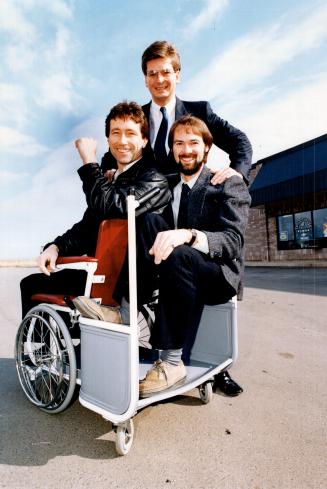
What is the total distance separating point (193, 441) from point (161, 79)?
2.29 meters

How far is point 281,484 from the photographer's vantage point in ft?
4.44

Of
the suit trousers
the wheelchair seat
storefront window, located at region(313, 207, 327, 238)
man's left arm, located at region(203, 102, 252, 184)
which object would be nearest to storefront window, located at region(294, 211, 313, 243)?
storefront window, located at region(313, 207, 327, 238)

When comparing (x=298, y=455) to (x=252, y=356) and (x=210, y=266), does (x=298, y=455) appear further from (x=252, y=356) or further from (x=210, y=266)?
(x=252, y=356)

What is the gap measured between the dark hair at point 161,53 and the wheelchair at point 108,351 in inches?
51.3

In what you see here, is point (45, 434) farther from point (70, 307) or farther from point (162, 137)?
point (162, 137)

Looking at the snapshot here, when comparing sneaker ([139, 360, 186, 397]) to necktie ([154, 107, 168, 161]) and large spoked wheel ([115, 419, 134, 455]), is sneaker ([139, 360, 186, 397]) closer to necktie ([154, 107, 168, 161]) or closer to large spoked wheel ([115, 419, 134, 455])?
large spoked wheel ([115, 419, 134, 455])

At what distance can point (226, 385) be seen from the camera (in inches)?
89.2

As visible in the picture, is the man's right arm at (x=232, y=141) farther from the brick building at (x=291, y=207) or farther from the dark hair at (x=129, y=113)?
the brick building at (x=291, y=207)

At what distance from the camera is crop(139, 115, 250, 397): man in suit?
5.47ft

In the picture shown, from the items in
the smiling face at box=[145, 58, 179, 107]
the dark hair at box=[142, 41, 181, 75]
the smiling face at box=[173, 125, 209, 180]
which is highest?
the dark hair at box=[142, 41, 181, 75]

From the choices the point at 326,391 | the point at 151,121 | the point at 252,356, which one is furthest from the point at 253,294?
the point at 151,121

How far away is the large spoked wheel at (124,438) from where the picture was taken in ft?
4.94

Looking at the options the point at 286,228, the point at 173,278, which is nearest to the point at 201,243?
the point at 173,278

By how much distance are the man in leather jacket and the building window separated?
14.2m
